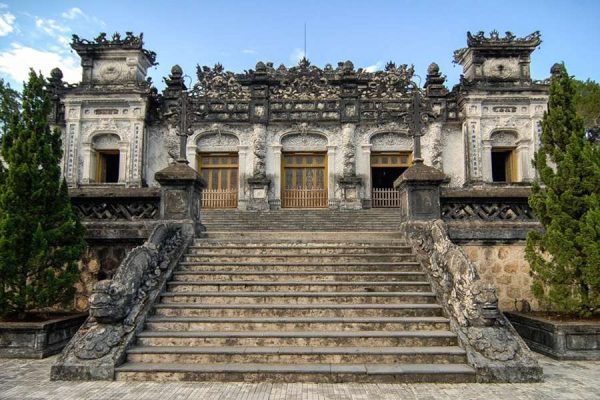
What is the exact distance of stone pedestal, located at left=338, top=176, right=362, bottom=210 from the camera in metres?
18.5

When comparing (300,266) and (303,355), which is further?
(300,266)

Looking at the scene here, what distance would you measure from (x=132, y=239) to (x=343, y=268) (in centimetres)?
378

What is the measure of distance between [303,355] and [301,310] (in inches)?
38.6

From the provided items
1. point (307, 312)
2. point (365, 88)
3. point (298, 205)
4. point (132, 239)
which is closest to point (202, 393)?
point (307, 312)

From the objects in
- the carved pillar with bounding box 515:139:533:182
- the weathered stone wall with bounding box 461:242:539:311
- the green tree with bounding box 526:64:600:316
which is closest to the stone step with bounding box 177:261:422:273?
the weathered stone wall with bounding box 461:242:539:311

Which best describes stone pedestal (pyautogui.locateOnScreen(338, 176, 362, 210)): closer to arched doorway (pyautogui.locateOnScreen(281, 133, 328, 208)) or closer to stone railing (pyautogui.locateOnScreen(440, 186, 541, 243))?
arched doorway (pyautogui.locateOnScreen(281, 133, 328, 208))

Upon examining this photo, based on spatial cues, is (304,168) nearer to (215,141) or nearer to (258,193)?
(258,193)

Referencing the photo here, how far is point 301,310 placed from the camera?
6.53 meters

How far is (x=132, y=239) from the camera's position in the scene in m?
8.51

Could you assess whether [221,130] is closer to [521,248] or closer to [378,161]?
[378,161]

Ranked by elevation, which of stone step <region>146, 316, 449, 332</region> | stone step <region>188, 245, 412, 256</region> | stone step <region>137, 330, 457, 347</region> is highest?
stone step <region>188, 245, 412, 256</region>

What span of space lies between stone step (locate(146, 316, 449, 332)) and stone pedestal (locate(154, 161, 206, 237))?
9.33ft

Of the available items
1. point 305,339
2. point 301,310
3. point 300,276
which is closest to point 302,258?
point 300,276

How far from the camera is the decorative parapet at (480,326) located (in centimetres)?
531
